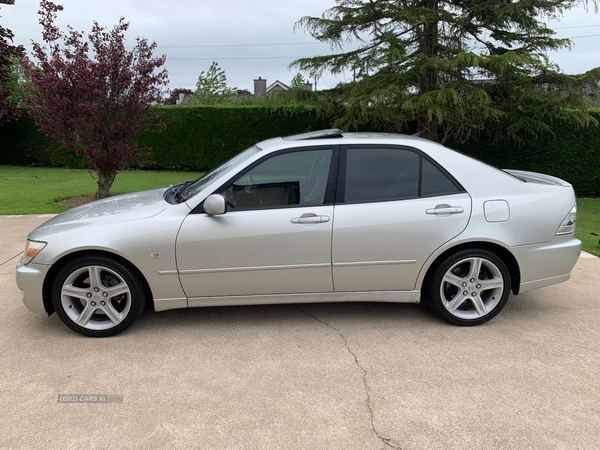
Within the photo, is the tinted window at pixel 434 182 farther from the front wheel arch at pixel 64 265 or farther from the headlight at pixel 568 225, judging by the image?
the front wheel arch at pixel 64 265

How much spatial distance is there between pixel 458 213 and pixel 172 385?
8.06 feet

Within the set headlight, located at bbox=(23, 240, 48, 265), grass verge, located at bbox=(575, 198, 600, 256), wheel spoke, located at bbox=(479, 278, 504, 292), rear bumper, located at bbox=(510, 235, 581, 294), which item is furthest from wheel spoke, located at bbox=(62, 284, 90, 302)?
grass verge, located at bbox=(575, 198, 600, 256)

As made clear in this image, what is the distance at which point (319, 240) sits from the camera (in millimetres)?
3410

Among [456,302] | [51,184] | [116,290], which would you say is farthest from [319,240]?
[51,184]

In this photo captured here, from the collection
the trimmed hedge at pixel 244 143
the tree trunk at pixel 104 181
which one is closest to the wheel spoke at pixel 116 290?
the tree trunk at pixel 104 181

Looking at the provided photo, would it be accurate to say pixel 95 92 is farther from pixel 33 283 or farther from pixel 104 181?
pixel 33 283

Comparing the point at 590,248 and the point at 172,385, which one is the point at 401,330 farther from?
the point at 590,248

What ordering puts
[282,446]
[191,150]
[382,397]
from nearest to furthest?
[282,446] < [382,397] < [191,150]

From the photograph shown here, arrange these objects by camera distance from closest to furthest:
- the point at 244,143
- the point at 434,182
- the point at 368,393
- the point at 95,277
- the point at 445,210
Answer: the point at 368,393 → the point at 95,277 → the point at 445,210 → the point at 434,182 → the point at 244,143

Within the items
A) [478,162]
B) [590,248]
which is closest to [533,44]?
[590,248]

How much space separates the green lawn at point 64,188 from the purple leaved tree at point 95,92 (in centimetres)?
155

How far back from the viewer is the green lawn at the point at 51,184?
9.19 meters

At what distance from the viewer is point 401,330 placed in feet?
11.8

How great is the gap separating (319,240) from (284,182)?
1.87 feet
